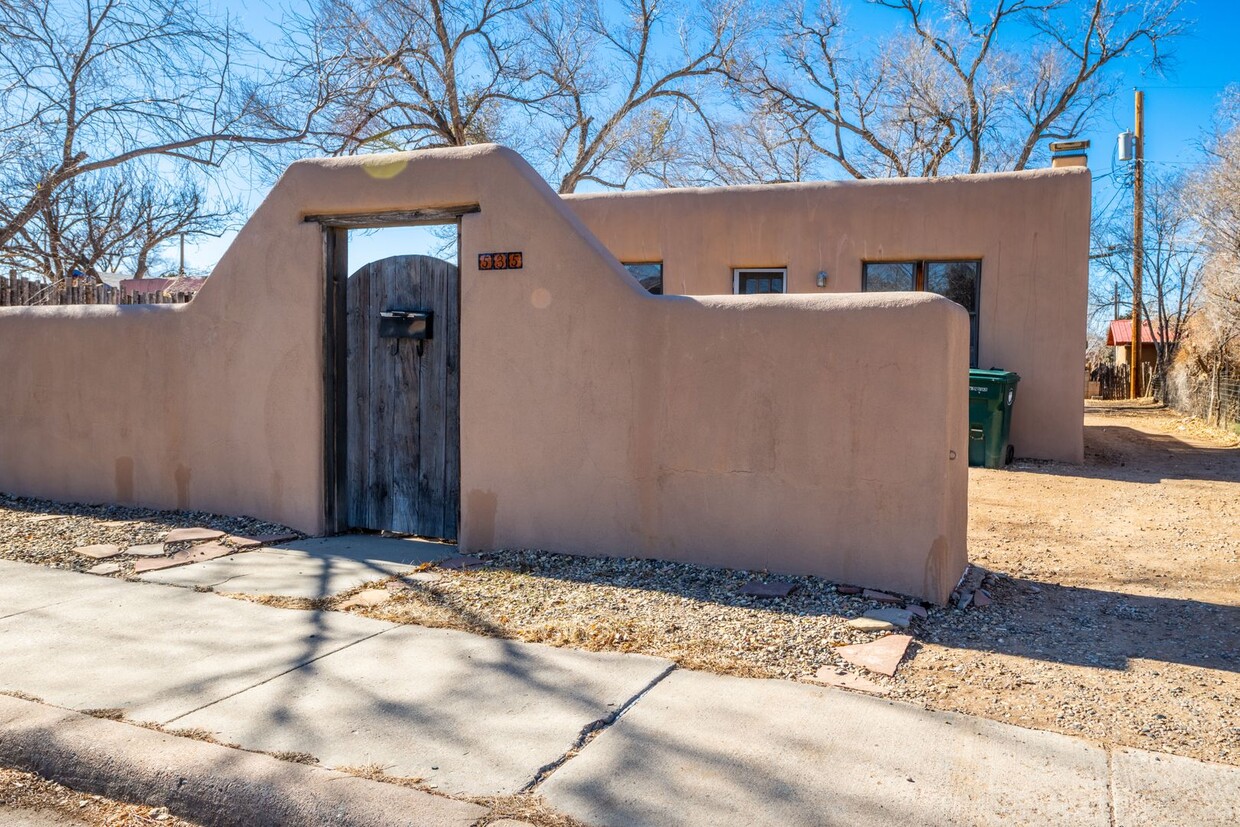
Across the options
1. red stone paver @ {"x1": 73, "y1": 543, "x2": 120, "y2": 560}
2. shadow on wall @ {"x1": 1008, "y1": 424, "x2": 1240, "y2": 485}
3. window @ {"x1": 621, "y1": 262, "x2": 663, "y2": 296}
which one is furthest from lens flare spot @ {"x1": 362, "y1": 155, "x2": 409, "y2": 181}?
shadow on wall @ {"x1": 1008, "y1": 424, "x2": 1240, "y2": 485}

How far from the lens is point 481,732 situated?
3223mm

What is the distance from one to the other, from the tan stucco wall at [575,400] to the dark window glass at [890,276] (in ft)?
22.1

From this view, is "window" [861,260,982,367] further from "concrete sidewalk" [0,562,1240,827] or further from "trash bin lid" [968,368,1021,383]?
"concrete sidewalk" [0,562,1240,827]

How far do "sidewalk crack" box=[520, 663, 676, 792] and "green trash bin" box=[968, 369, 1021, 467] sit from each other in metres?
7.44

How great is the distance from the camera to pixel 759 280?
482 inches

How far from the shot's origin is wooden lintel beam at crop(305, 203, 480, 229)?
19.5 feet

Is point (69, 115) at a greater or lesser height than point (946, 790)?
greater

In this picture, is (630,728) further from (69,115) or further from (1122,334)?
(1122,334)

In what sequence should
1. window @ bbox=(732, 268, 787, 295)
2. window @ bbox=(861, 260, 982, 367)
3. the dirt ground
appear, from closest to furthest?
the dirt ground, window @ bbox=(861, 260, 982, 367), window @ bbox=(732, 268, 787, 295)

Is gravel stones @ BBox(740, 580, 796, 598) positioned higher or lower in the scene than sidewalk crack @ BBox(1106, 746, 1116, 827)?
higher

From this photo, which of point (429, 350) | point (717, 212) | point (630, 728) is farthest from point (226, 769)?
point (717, 212)

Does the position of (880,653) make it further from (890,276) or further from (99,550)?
(890,276)

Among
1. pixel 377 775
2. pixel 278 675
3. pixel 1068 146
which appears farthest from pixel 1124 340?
pixel 377 775

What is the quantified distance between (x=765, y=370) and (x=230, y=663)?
3094 millimetres
